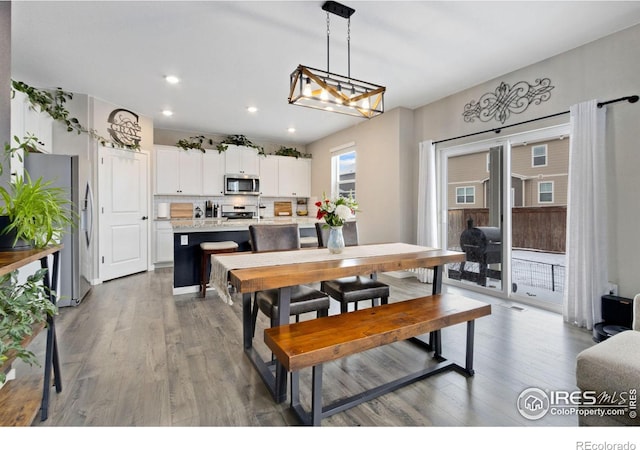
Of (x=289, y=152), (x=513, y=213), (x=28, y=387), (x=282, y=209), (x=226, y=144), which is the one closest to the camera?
(x=28, y=387)

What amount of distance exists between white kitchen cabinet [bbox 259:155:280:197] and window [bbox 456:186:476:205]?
4.00 meters

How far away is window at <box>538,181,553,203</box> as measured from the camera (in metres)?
3.39

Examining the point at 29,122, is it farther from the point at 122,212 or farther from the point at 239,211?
the point at 239,211

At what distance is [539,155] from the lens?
3.49 meters

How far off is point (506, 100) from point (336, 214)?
111 inches

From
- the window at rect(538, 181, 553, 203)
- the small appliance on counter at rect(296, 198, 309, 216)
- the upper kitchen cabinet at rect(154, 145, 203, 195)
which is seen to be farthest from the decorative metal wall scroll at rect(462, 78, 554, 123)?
the upper kitchen cabinet at rect(154, 145, 203, 195)

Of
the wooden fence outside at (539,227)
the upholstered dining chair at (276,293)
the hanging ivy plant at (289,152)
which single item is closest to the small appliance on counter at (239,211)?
the hanging ivy plant at (289,152)

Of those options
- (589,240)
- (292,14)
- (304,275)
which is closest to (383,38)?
(292,14)

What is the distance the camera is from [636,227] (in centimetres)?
266

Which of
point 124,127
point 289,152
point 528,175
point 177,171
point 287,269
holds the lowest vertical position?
point 287,269

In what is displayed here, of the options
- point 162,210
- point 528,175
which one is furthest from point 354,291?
point 162,210

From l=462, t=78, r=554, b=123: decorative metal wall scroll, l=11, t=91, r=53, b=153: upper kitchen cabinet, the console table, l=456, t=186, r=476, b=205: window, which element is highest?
l=462, t=78, r=554, b=123: decorative metal wall scroll

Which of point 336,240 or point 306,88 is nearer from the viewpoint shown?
point 306,88

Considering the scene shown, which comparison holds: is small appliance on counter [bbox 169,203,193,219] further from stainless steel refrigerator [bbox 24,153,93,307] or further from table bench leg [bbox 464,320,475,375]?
table bench leg [bbox 464,320,475,375]
